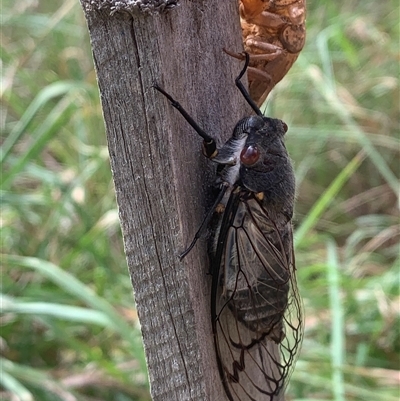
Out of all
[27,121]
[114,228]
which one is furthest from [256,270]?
[114,228]

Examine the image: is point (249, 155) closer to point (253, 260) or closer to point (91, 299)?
point (253, 260)

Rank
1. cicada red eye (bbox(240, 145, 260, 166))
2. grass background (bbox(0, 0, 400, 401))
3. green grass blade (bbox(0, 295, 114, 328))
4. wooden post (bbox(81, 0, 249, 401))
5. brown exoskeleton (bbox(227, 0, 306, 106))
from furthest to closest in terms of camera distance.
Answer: grass background (bbox(0, 0, 400, 401))
green grass blade (bbox(0, 295, 114, 328))
brown exoskeleton (bbox(227, 0, 306, 106))
cicada red eye (bbox(240, 145, 260, 166))
wooden post (bbox(81, 0, 249, 401))

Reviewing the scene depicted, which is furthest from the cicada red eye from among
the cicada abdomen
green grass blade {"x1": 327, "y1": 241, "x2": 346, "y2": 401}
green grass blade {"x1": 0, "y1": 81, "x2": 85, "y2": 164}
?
green grass blade {"x1": 0, "y1": 81, "x2": 85, "y2": 164}

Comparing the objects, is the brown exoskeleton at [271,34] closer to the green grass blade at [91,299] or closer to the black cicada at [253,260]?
the black cicada at [253,260]

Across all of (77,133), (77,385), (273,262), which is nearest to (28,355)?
(77,385)

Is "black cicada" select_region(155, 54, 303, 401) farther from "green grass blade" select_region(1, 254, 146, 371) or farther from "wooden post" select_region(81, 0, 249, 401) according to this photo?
"green grass blade" select_region(1, 254, 146, 371)

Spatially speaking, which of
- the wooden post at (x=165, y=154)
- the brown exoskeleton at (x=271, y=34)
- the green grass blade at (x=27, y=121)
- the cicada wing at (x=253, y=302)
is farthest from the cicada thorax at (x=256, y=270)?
the green grass blade at (x=27, y=121)
